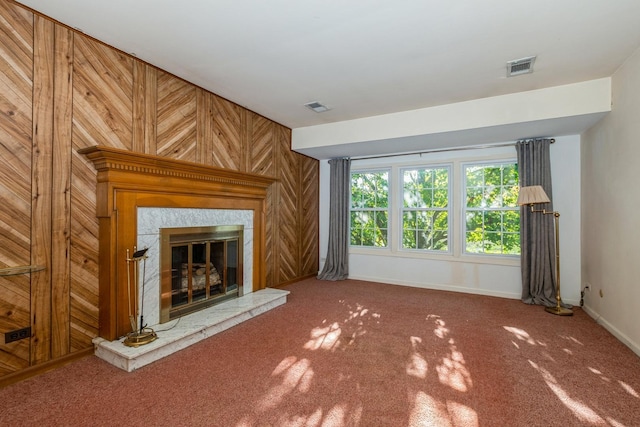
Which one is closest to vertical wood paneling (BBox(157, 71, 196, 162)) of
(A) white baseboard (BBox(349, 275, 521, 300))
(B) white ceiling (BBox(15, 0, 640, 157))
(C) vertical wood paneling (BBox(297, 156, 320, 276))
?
(B) white ceiling (BBox(15, 0, 640, 157))

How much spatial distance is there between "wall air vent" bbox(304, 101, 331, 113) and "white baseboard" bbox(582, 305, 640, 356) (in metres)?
3.82

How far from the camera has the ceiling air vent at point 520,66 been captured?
2.82 metres

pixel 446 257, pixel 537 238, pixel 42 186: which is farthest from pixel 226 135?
pixel 537 238

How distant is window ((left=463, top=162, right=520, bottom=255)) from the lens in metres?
4.57

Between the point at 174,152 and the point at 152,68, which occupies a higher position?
the point at 152,68

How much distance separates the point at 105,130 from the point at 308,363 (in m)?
2.54

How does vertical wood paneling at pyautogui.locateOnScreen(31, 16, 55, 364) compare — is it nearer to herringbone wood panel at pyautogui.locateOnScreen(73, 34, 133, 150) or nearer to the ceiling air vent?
herringbone wood panel at pyautogui.locateOnScreen(73, 34, 133, 150)

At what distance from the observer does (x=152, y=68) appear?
3.00 metres

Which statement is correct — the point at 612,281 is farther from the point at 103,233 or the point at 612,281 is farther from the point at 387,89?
the point at 103,233

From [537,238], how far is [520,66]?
232 centimetres

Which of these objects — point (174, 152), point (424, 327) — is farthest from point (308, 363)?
point (174, 152)

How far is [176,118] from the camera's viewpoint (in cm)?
324

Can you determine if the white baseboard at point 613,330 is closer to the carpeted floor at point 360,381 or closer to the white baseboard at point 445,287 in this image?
the carpeted floor at point 360,381

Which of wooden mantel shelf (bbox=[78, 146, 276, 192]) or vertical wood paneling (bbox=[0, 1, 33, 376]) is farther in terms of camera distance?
wooden mantel shelf (bbox=[78, 146, 276, 192])
